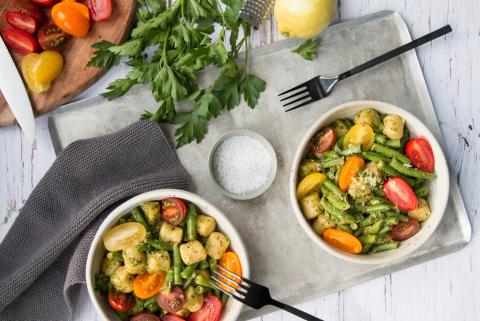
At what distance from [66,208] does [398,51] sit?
131 cm

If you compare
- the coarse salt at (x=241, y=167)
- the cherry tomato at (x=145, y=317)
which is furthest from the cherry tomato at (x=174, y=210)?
the cherry tomato at (x=145, y=317)

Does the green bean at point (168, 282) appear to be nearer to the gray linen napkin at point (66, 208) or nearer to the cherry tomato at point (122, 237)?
the cherry tomato at point (122, 237)

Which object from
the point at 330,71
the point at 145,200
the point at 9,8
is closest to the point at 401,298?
the point at 330,71

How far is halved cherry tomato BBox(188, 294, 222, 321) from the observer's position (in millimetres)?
1808

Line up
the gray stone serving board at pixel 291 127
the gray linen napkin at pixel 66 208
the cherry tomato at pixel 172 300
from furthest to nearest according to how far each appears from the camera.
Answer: the gray stone serving board at pixel 291 127, the gray linen napkin at pixel 66 208, the cherry tomato at pixel 172 300

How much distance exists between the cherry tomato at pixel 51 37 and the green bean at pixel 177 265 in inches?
33.4

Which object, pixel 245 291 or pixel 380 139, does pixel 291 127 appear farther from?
pixel 245 291

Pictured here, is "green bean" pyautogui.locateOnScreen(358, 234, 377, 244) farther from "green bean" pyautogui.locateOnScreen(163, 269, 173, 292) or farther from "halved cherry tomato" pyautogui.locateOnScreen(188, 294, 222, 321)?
"green bean" pyautogui.locateOnScreen(163, 269, 173, 292)

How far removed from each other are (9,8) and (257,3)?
3.00 ft

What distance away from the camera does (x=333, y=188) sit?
5.96 feet

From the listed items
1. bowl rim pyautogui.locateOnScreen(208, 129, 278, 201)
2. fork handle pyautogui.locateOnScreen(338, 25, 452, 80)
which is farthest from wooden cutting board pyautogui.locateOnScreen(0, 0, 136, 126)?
fork handle pyautogui.locateOnScreen(338, 25, 452, 80)

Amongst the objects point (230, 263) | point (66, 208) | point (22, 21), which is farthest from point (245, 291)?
point (22, 21)

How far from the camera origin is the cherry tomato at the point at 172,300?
1764 mm

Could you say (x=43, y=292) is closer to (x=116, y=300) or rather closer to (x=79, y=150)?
(x=116, y=300)
